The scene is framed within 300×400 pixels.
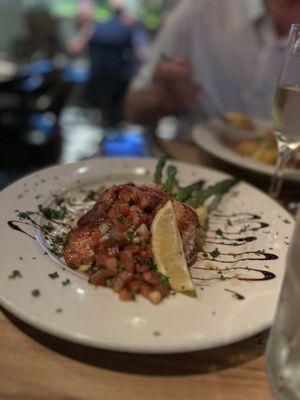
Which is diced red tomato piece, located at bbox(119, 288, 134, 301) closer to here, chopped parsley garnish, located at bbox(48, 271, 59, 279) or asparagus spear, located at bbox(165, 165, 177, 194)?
chopped parsley garnish, located at bbox(48, 271, 59, 279)

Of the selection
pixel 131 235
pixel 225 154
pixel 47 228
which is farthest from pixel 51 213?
pixel 225 154

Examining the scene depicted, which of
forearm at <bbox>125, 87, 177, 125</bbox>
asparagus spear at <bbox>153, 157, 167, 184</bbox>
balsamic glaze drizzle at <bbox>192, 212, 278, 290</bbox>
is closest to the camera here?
balsamic glaze drizzle at <bbox>192, 212, 278, 290</bbox>

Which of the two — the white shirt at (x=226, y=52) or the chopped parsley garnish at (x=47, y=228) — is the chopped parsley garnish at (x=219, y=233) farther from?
the white shirt at (x=226, y=52)

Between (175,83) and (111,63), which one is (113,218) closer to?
(175,83)

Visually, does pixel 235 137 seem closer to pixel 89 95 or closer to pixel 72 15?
pixel 89 95

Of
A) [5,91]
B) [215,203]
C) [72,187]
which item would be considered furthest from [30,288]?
[5,91]

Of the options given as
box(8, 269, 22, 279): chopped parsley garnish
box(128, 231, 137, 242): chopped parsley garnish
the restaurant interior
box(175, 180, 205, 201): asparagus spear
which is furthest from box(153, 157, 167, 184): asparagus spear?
box(8, 269, 22, 279): chopped parsley garnish

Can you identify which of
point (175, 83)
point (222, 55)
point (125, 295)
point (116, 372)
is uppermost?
point (222, 55)
